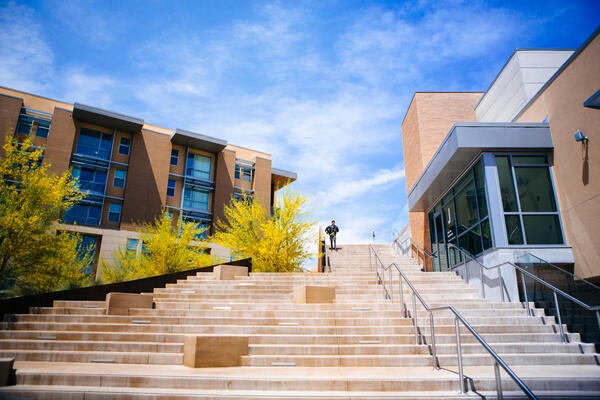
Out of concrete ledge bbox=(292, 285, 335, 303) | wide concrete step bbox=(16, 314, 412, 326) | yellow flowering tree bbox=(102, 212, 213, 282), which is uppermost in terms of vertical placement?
yellow flowering tree bbox=(102, 212, 213, 282)

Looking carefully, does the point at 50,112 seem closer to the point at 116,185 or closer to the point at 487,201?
the point at 116,185

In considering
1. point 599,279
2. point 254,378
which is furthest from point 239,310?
point 599,279

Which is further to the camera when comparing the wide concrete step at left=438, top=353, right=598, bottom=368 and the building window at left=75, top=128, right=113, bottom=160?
the building window at left=75, top=128, right=113, bottom=160

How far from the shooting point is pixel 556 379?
523 cm

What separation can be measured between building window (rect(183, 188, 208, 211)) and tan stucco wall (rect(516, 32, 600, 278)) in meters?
29.2

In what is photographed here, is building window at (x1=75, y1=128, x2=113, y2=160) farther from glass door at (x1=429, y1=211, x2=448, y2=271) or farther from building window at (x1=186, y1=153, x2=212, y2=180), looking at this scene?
glass door at (x1=429, y1=211, x2=448, y2=271)

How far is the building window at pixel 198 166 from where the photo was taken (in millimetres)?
35469

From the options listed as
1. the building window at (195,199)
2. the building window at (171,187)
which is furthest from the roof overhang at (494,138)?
the building window at (171,187)

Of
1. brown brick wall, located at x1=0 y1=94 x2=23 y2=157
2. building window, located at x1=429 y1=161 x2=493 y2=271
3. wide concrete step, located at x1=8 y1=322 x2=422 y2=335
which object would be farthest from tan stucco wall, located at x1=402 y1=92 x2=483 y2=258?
brown brick wall, located at x1=0 y1=94 x2=23 y2=157

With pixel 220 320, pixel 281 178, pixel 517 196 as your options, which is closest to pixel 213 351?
pixel 220 320

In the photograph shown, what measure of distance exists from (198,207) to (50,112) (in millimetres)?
13825

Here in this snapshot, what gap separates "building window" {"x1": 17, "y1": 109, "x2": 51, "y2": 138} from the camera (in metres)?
28.2

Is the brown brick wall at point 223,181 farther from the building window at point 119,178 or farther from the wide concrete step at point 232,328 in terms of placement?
the wide concrete step at point 232,328

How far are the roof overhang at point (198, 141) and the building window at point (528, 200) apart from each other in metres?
28.0
